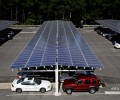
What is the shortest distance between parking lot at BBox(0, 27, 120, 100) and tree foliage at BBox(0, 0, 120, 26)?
65.9 ft

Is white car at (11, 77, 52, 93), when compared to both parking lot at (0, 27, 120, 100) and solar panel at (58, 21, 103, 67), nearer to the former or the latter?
parking lot at (0, 27, 120, 100)

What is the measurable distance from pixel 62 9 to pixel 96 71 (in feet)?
163

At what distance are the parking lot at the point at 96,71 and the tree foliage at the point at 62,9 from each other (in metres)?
20.1

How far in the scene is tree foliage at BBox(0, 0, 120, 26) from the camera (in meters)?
83.8

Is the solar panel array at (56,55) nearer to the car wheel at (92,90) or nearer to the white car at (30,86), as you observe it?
the white car at (30,86)

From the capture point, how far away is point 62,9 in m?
84.6

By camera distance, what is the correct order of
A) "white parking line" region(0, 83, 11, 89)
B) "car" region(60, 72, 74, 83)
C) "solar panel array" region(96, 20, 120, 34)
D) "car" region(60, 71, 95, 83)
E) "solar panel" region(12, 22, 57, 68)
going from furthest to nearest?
"solar panel array" region(96, 20, 120, 34)
"car" region(60, 72, 74, 83)
"car" region(60, 71, 95, 83)
"white parking line" region(0, 83, 11, 89)
"solar panel" region(12, 22, 57, 68)

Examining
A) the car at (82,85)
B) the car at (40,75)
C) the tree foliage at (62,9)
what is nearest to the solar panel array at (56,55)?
the car at (82,85)

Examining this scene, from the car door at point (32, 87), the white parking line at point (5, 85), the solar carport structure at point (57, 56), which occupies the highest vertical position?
the solar carport structure at point (57, 56)

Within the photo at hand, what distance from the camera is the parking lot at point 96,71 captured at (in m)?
28.6

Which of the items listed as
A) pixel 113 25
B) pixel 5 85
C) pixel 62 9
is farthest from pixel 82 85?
pixel 62 9

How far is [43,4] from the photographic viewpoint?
84.2 m

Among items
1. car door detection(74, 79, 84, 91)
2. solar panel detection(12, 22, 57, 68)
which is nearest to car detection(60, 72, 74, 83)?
solar panel detection(12, 22, 57, 68)

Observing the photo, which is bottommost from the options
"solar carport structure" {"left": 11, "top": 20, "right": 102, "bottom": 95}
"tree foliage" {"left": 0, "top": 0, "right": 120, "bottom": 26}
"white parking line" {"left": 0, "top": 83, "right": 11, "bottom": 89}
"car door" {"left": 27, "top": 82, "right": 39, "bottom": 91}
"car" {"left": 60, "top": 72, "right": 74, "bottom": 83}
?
"white parking line" {"left": 0, "top": 83, "right": 11, "bottom": 89}
